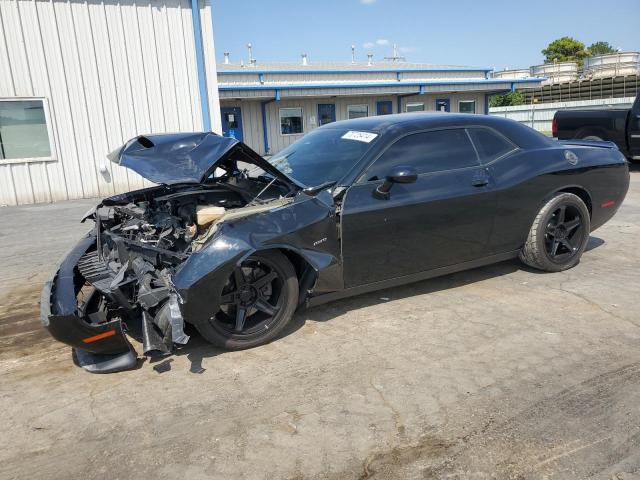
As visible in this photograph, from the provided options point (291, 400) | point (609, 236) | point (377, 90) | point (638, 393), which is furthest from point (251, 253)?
point (377, 90)

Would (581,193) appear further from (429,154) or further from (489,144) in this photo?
(429,154)

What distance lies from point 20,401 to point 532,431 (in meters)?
2.94

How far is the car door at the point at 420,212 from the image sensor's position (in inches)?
154

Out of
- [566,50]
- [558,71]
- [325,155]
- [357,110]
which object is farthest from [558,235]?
[566,50]

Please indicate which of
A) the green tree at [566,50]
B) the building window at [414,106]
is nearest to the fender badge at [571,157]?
the building window at [414,106]

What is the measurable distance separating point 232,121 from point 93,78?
7.90 meters

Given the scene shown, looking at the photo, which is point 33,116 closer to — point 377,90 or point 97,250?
point 97,250

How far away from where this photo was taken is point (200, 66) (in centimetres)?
1231

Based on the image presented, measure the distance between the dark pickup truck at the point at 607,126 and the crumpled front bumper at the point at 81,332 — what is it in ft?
39.3

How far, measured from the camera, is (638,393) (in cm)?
290

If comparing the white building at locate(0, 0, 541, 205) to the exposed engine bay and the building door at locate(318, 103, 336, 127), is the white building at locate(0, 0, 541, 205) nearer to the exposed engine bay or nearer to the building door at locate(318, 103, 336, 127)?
the exposed engine bay

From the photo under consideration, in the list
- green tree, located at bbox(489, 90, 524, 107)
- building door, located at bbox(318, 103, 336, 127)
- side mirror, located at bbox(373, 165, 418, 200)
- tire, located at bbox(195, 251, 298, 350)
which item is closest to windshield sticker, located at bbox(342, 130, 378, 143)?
side mirror, located at bbox(373, 165, 418, 200)

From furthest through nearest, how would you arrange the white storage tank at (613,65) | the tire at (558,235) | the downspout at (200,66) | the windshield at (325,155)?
the white storage tank at (613,65), the downspout at (200,66), the tire at (558,235), the windshield at (325,155)

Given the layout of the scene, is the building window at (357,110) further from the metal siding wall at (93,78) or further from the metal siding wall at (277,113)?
the metal siding wall at (93,78)
